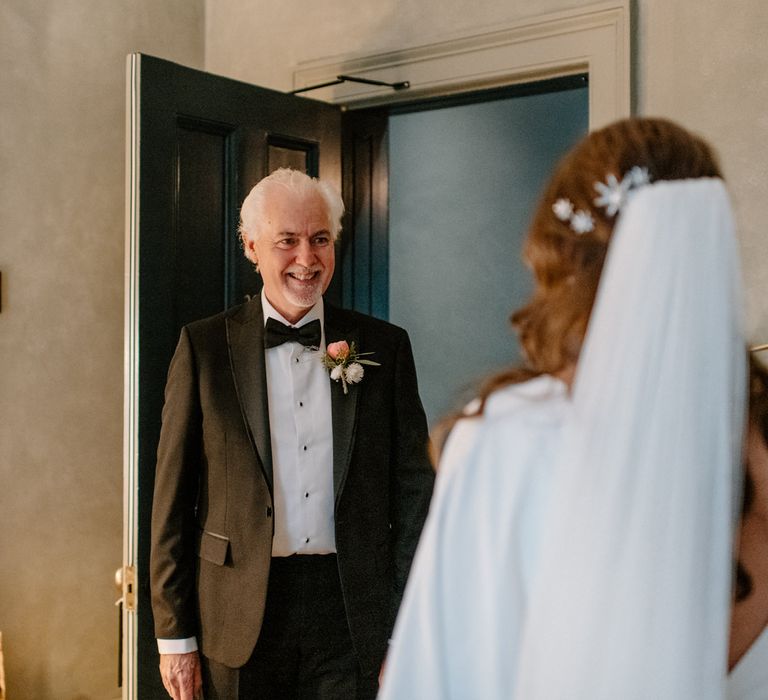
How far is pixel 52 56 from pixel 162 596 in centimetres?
204

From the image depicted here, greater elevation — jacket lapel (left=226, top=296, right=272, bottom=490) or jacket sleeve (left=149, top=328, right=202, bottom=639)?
jacket lapel (left=226, top=296, right=272, bottom=490)

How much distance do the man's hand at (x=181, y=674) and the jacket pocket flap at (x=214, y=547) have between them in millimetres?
260

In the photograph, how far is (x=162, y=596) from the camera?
259cm

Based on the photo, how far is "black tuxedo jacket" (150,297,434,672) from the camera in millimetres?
2533

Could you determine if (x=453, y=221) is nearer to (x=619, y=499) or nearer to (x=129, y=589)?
(x=129, y=589)

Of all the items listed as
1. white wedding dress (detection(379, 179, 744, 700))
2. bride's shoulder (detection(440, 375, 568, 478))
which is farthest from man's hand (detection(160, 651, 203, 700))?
bride's shoulder (detection(440, 375, 568, 478))

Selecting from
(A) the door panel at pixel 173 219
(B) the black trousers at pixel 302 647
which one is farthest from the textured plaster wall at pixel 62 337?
(B) the black trousers at pixel 302 647

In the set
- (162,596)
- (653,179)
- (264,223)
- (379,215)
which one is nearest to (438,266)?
(379,215)

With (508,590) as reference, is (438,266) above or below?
above

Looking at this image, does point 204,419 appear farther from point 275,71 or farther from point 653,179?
point 275,71

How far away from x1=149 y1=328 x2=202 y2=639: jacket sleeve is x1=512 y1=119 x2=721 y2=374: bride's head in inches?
56.4

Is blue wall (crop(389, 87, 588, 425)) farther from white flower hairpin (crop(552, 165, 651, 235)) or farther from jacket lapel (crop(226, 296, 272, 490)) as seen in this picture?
white flower hairpin (crop(552, 165, 651, 235))

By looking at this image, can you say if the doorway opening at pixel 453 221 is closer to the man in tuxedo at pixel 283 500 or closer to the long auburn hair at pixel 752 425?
the man in tuxedo at pixel 283 500

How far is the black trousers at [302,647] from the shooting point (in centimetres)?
253
